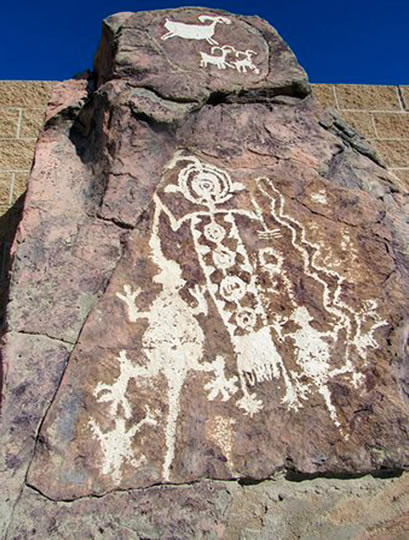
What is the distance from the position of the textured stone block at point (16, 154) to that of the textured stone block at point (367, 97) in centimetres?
173

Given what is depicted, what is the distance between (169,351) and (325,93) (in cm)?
226

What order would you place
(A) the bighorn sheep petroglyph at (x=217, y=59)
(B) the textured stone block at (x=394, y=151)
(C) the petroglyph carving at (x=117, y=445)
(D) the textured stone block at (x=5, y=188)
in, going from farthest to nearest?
(B) the textured stone block at (x=394, y=151)
(D) the textured stone block at (x=5, y=188)
(A) the bighorn sheep petroglyph at (x=217, y=59)
(C) the petroglyph carving at (x=117, y=445)

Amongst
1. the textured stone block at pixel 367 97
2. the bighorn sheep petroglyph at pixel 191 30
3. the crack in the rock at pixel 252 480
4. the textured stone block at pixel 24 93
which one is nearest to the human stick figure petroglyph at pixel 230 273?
the crack in the rock at pixel 252 480

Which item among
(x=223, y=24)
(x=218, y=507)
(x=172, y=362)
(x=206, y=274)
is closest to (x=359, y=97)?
(x=223, y=24)

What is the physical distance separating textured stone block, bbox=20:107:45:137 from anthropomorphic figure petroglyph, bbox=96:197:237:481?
66.2 inches

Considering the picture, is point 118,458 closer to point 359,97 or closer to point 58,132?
point 58,132

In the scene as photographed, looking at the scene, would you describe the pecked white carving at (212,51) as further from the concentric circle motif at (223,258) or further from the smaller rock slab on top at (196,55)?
the concentric circle motif at (223,258)

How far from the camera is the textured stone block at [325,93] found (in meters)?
3.00

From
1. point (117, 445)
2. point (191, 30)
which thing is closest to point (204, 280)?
point (117, 445)

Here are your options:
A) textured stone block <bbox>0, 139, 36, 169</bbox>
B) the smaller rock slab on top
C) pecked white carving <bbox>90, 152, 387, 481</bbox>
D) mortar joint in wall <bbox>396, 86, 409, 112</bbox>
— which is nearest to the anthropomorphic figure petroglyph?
pecked white carving <bbox>90, 152, 387, 481</bbox>

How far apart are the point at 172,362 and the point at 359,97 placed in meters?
2.38

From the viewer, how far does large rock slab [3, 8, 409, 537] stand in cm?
116

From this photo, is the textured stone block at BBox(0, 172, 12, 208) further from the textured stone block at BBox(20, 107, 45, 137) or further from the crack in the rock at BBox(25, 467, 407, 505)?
the crack in the rock at BBox(25, 467, 407, 505)

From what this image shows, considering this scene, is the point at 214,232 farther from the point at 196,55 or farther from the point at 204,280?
the point at 196,55
